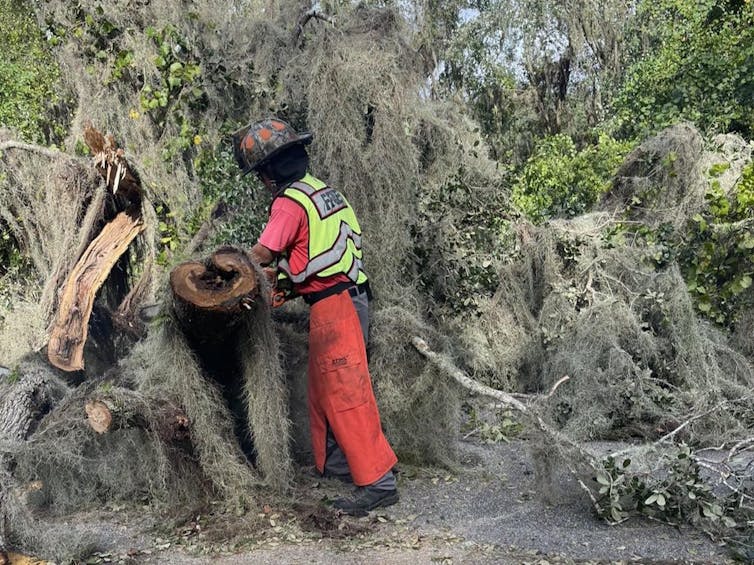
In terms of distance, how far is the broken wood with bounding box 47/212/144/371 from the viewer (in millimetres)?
5422

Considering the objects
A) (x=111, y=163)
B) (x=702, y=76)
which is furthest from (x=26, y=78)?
(x=702, y=76)

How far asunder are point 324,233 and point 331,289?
1.12 ft

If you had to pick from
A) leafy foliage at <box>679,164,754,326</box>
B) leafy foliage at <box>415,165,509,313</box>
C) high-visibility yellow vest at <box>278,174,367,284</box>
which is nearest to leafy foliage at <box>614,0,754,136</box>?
leafy foliage at <box>679,164,754,326</box>

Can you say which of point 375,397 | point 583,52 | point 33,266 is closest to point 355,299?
point 375,397

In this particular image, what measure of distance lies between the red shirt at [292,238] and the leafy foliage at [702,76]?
211 inches

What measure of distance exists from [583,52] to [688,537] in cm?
1452

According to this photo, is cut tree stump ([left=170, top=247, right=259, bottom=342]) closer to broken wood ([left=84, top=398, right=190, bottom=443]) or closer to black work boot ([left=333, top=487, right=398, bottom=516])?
broken wood ([left=84, top=398, right=190, bottom=443])

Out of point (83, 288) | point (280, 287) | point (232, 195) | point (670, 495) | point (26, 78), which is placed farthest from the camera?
point (26, 78)

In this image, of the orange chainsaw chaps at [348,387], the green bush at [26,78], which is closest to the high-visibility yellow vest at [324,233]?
the orange chainsaw chaps at [348,387]

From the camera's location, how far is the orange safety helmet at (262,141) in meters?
4.53

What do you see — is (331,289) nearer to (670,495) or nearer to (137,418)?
(137,418)

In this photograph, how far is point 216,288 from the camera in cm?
386

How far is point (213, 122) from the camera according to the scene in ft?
19.2

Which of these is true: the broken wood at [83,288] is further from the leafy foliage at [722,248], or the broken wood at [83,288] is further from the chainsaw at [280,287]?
the leafy foliage at [722,248]
